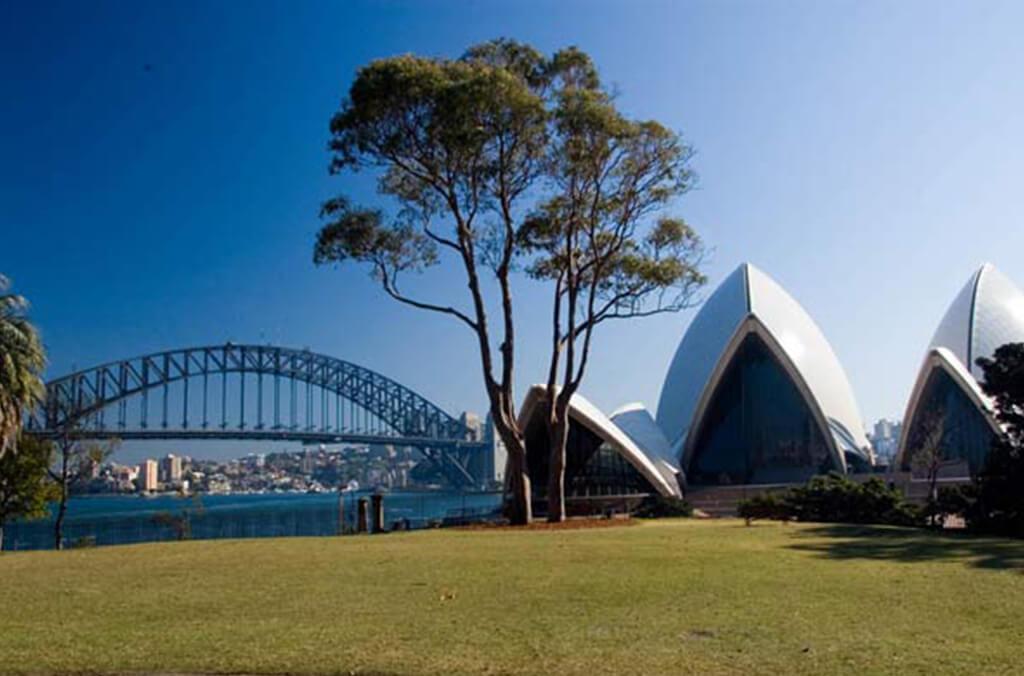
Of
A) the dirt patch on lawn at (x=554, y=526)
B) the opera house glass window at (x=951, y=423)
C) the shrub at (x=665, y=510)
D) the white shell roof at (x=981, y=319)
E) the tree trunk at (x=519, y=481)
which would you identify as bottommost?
the shrub at (x=665, y=510)

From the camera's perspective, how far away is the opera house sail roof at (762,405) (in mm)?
41844

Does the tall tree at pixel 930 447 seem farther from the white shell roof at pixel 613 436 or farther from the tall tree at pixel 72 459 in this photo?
the tall tree at pixel 72 459

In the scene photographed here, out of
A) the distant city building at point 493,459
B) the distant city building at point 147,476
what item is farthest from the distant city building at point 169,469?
the distant city building at point 493,459

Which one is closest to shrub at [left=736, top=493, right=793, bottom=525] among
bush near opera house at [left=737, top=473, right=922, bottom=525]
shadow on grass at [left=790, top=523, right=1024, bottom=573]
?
bush near opera house at [left=737, top=473, right=922, bottom=525]

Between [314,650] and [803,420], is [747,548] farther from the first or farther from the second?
[803,420]

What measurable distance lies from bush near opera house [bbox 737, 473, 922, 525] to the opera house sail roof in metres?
16.4

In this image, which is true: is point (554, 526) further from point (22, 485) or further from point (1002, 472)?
point (22, 485)

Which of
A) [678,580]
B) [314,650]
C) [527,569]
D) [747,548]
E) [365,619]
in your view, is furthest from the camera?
[747,548]

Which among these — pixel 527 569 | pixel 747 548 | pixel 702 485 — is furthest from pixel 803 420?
pixel 527 569

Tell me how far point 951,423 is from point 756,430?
26.9 feet

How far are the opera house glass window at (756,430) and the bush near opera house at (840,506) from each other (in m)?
17.3

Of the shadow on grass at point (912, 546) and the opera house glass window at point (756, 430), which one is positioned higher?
the opera house glass window at point (756, 430)

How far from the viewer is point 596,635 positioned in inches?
275

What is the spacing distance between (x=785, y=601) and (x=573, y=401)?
2807 cm
